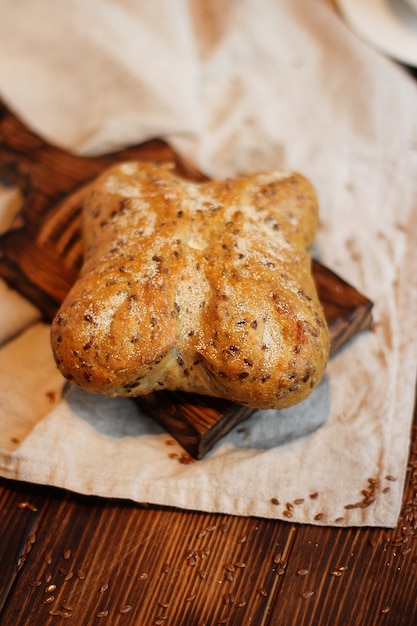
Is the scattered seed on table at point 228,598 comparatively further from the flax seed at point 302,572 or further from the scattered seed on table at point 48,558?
the scattered seed on table at point 48,558

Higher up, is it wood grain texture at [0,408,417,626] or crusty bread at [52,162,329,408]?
crusty bread at [52,162,329,408]

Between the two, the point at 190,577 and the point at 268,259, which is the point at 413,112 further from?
the point at 190,577

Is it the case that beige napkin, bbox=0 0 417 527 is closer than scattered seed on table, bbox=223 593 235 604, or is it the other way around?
scattered seed on table, bbox=223 593 235 604

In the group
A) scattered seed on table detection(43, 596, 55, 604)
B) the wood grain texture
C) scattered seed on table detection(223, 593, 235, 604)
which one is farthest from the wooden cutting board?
scattered seed on table detection(43, 596, 55, 604)

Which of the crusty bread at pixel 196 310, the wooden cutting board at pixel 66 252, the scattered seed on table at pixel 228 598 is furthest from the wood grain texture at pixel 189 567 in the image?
the crusty bread at pixel 196 310

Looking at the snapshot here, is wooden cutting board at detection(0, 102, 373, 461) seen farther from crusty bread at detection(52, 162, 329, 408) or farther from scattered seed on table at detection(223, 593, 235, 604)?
scattered seed on table at detection(223, 593, 235, 604)

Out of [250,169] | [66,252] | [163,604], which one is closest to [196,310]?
[66,252]

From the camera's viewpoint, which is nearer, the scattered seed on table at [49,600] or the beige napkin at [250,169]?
the scattered seed on table at [49,600]
